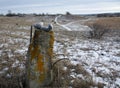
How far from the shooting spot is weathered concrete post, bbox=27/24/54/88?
5.27 metres

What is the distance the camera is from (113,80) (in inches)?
249

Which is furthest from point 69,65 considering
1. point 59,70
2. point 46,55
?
point 46,55

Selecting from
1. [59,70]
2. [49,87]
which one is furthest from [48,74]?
[59,70]

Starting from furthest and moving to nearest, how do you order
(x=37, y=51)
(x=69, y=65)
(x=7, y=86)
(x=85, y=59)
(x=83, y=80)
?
(x=85, y=59) < (x=69, y=65) < (x=83, y=80) < (x=7, y=86) < (x=37, y=51)

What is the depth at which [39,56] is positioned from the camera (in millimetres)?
5281

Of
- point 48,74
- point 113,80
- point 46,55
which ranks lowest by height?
point 113,80

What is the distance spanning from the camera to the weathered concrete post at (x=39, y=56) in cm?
527

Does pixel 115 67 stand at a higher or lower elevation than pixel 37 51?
lower

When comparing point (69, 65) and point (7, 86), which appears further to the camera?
point (69, 65)

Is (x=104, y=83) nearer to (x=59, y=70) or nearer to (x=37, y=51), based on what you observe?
(x=59, y=70)

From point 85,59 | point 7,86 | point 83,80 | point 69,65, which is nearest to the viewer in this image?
point 7,86

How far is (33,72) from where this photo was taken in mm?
5281

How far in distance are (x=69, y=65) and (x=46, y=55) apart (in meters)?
1.66

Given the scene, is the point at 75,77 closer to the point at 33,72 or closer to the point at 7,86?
the point at 33,72
